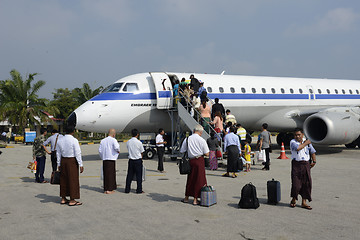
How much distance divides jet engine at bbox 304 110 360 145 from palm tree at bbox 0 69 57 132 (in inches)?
1059

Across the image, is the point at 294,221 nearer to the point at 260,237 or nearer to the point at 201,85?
the point at 260,237

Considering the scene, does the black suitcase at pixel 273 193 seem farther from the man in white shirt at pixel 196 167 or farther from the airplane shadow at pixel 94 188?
the airplane shadow at pixel 94 188

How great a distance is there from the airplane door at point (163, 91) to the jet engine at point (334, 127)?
721 cm

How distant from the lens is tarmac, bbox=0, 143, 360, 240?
519 cm

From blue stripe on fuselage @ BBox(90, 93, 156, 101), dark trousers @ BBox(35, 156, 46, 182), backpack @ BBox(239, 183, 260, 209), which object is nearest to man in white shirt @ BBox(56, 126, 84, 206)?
dark trousers @ BBox(35, 156, 46, 182)

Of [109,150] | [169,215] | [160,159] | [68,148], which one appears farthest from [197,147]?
[160,159]

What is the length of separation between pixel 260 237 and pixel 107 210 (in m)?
3.12

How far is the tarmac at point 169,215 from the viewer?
5.19 m

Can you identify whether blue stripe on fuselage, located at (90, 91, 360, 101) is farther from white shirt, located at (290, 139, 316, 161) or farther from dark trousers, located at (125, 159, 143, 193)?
white shirt, located at (290, 139, 316, 161)

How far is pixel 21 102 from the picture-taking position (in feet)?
116

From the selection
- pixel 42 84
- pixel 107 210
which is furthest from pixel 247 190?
pixel 42 84

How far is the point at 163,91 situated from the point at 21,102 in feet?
83.4

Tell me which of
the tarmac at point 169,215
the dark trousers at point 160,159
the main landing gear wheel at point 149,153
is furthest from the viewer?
the main landing gear wheel at point 149,153

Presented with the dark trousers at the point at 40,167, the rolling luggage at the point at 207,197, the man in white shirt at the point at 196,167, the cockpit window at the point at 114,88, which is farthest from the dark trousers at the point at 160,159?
the rolling luggage at the point at 207,197
